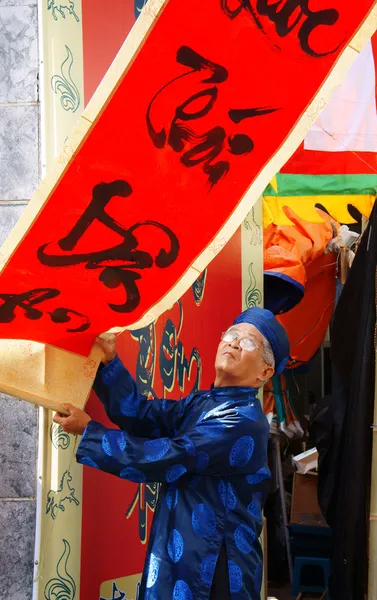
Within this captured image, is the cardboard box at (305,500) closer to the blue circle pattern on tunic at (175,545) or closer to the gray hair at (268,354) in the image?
the gray hair at (268,354)

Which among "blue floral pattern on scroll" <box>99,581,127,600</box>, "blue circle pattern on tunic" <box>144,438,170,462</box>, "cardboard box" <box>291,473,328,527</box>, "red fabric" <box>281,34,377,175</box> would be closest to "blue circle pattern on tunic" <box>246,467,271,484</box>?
"blue circle pattern on tunic" <box>144,438,170,462</box>

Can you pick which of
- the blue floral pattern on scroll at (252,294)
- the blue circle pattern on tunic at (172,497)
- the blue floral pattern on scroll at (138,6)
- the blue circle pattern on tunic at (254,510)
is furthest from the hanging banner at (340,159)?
the blue circle pattern on tunic at (172,497)

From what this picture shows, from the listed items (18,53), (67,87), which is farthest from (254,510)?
(18,53)

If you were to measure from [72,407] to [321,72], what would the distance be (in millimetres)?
1273

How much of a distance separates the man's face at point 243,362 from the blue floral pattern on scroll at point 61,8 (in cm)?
128

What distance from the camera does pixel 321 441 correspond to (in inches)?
171

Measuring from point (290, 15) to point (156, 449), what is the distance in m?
1.32

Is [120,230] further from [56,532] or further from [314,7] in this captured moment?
[56,532]

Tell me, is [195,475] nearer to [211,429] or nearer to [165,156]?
[211,429]

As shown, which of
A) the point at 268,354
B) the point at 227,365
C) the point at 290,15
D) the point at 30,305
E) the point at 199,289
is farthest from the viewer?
the point at 199,289

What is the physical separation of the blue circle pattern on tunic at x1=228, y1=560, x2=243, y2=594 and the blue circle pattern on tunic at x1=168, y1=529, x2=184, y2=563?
18 cm

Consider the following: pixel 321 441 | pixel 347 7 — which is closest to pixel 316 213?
pixel 321 441

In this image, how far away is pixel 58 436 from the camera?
259 centimetres

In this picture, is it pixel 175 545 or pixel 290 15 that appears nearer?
pixel 290 15
